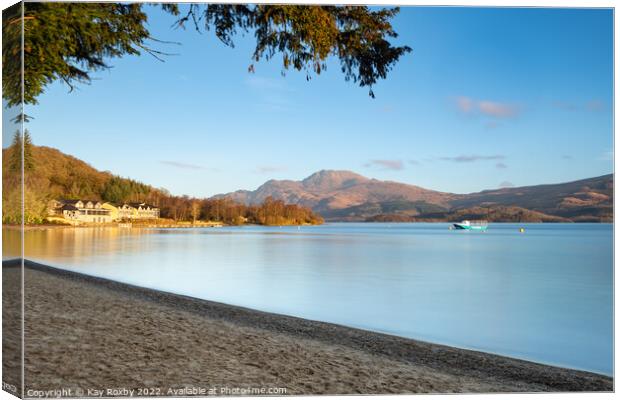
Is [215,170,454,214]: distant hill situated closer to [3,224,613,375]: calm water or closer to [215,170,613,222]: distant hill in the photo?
[215,170,613,222]: distant hill

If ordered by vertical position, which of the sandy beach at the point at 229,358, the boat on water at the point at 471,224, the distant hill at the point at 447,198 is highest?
the distant hill at the point at 447,198

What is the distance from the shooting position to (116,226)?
5.95 meters

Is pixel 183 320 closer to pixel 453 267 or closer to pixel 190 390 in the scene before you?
pixel 190 390

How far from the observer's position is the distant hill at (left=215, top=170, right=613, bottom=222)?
504 cm

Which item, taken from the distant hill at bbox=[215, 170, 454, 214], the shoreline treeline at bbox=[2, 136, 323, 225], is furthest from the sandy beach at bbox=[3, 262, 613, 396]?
the distant hill at bbox=[215, 170, 454, 214]

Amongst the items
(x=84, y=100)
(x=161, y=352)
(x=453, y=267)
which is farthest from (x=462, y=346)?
(x=453, y=267)

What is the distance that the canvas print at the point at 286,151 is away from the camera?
12.3 feet

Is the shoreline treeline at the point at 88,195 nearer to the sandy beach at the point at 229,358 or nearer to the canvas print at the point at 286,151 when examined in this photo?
the canvas print at the point at 286,151

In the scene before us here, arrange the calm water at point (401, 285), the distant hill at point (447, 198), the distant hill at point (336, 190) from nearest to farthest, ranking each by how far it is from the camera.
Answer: the distant hill at point (447, 198), the distant hill at point (336, 190), the calm water at point (401, 285)

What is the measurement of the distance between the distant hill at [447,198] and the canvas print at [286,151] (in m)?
0.02

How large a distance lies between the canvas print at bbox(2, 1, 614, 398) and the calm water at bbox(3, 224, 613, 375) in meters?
0.26

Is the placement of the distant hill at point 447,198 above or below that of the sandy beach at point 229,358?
above

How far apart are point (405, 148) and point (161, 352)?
9.36 feet

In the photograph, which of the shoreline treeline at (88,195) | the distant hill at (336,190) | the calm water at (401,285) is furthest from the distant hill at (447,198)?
the calm water at (401,285)
